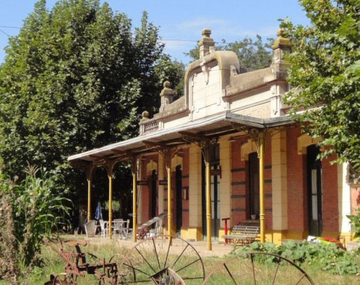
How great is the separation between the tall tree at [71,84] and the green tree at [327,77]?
16080 millimetres

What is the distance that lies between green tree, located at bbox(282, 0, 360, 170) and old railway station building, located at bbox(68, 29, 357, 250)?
143 inches

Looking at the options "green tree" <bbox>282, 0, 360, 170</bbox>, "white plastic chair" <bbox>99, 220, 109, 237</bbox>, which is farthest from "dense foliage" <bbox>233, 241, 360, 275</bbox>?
"white plastic chair" <bbox>99, 220, 109, 237</bbox>

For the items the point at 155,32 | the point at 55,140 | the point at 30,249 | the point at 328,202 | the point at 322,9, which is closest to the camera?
the point at 322,9

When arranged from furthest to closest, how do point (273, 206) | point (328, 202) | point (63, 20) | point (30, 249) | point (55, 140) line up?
point (63, 20) → point (55, 140) → point (273, 206) → point (328, 202) → point (30, 249)

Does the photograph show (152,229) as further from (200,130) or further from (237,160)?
(200,130)

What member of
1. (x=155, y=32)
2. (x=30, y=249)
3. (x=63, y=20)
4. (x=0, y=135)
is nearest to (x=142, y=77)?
(x=155, y=32)

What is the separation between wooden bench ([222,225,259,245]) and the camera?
55.1ft

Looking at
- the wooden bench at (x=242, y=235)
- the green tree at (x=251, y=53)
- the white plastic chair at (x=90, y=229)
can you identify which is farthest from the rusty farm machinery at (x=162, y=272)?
the green tree at (x=251, y=53)

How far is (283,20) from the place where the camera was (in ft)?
33.7

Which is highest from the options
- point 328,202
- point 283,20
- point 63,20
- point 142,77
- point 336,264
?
point 63,20

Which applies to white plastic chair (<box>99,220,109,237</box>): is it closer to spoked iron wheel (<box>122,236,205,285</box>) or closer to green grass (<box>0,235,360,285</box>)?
spoked iron wheel (<box>122,236,205,285</box>)

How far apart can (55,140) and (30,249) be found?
1475cm

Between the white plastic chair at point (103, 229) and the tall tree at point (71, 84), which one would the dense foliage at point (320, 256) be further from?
the tall tree at point (71, 84)

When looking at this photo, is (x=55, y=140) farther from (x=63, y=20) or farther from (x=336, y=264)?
(x=336, y=264)
